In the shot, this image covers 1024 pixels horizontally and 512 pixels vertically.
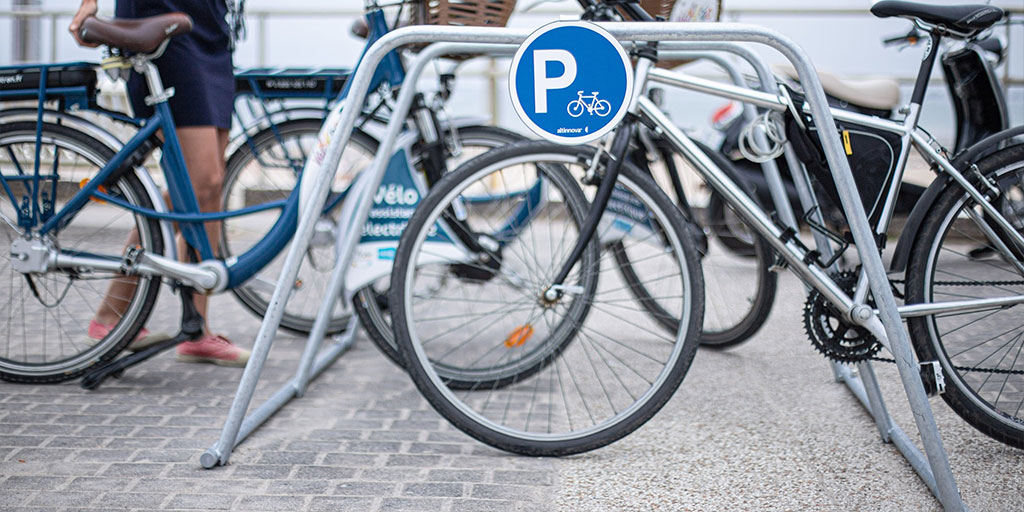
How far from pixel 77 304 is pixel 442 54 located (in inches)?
71.9

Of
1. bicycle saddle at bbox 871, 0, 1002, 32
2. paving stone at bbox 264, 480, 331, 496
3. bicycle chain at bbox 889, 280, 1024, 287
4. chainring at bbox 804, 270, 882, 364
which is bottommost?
paving stone at bbox 264, 480, 331, 496

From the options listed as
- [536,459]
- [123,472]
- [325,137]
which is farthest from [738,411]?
[123,472]

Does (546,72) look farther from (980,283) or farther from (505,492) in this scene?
(980,283)

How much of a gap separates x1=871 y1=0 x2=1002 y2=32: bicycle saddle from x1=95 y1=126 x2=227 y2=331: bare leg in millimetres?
2447

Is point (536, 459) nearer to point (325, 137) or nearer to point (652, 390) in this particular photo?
point (652, 390)

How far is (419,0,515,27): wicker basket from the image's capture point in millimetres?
3117

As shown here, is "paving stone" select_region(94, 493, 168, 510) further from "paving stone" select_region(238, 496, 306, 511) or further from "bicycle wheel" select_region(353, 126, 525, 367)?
"bicycle wheel" select_region(353, 126, 525, 367)

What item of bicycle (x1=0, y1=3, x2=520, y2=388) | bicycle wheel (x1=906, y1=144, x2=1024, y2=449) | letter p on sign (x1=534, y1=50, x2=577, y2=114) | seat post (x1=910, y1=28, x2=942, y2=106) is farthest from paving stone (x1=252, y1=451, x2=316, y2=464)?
seat post (x1=910, y1=28, x2=942, y2=106)

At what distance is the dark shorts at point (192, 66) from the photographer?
352 cm

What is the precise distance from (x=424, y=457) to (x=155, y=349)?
3.88 feet

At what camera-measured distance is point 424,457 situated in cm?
280

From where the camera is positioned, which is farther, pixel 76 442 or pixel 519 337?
pixel 519 337

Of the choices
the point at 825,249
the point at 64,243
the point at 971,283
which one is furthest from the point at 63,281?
the point at 971,283

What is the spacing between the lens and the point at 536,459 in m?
2.79
